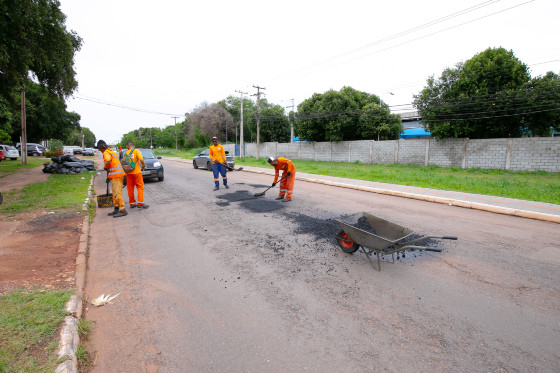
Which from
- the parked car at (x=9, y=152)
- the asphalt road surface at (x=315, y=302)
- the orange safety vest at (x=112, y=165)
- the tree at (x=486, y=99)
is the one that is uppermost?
the tree at (x=486, y=99)

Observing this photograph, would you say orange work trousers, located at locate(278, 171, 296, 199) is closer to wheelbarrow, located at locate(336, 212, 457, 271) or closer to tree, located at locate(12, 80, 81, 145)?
wheelbarrow, located at locate(336, 212, 457, 271)

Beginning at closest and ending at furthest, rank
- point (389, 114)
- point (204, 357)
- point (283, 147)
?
point (204, 357), point (389, 114), point (283, 147)

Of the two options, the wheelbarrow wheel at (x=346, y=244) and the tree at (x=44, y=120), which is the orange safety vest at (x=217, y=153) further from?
the tree at (x=44, y=120)

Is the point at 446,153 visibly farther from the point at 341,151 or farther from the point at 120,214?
the point at 120,214

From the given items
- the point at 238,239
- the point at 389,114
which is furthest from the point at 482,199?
the point at 389,114

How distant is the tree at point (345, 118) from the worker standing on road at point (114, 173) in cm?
2139

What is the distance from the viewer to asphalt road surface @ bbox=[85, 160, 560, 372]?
7.34 ft

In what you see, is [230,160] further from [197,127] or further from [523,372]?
[197,127]

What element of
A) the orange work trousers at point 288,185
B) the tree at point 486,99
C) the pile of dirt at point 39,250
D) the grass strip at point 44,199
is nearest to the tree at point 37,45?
the grass strip at point 44,199

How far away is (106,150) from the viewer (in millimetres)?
6633

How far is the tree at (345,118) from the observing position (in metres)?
26.0

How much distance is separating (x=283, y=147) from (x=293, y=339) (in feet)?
101

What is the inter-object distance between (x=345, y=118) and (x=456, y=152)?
9.98m

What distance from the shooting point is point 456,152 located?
1850 centimetres
